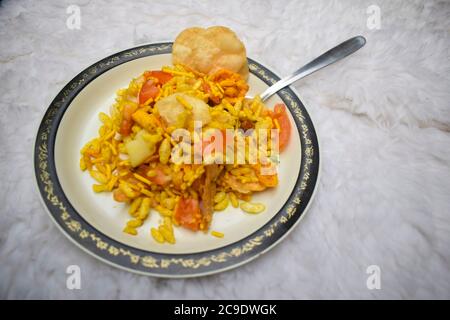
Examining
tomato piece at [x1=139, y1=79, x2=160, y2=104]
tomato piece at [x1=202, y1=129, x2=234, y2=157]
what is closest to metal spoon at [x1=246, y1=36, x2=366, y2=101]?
tomato piece at [x1=202, y1=129, x2=234, y2=157]

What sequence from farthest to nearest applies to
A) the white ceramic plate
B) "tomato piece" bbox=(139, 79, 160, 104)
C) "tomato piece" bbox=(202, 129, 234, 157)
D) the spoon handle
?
the spoon handle
"tomato piece" bbox=(139, 79, 160, 104)
"tomato piece" bbox=(202, 129, 234, 157)
the white ceramic plate

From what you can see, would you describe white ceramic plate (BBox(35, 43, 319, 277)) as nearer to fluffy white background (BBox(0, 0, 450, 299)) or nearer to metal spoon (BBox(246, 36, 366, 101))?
metal spoon (BBox(246, 36, 366, 101))

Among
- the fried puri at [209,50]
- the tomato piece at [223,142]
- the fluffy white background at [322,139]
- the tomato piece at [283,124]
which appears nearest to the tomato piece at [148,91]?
the fried puri at [209,50]

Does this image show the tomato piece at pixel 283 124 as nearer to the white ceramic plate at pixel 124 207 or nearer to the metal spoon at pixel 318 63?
the white ceramic plate at pixel 124 207

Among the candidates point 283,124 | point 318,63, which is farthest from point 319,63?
point 283,124

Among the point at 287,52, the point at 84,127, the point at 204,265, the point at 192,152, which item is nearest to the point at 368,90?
the point at 287,52

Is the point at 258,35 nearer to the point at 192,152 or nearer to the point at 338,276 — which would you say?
the point at 192,152

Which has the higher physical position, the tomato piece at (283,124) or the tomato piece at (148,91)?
the tomato piece at (148,91)
